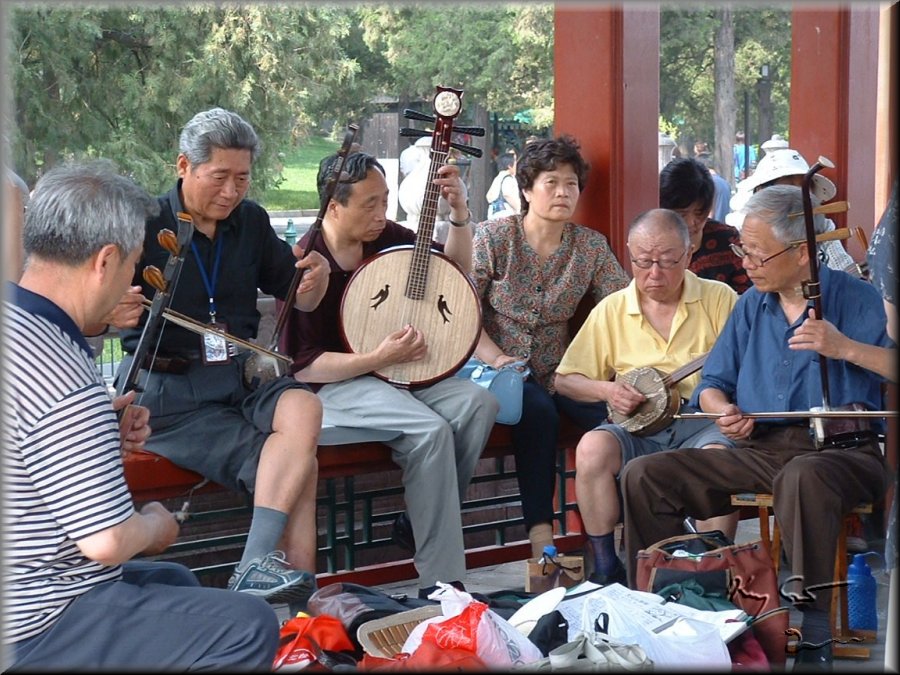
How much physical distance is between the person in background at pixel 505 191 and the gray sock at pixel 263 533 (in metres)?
5.84

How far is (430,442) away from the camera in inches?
168

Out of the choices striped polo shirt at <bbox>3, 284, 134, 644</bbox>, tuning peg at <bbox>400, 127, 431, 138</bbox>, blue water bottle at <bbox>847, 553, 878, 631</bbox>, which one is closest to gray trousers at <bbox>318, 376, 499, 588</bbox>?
tuning peg at <bbox>400, 127, 431, 138</bbox>

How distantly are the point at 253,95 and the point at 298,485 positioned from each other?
8.50 m

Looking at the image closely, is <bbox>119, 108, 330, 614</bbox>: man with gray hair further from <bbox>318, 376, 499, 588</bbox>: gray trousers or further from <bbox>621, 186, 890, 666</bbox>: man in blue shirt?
<bbox>621, 186, 890, 666</bbox>: man in blue shirt

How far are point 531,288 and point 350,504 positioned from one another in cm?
→ 109

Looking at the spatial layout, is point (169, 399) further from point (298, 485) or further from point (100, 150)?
point (100, 150)

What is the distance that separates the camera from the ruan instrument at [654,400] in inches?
173

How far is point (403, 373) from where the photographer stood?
4445 mm

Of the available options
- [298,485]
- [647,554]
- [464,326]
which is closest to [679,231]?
[464,326]

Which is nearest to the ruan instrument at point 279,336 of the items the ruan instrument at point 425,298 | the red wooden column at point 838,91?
the ruan instrument at point 425,298

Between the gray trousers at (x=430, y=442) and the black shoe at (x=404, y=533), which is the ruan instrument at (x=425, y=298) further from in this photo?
the black shoe at (x=404, y=533)

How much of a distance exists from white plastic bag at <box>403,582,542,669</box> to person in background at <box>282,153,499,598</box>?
2.90 feet

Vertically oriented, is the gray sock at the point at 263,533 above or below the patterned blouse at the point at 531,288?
below

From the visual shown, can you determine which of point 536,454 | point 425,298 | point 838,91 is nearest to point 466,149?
point 425,298
